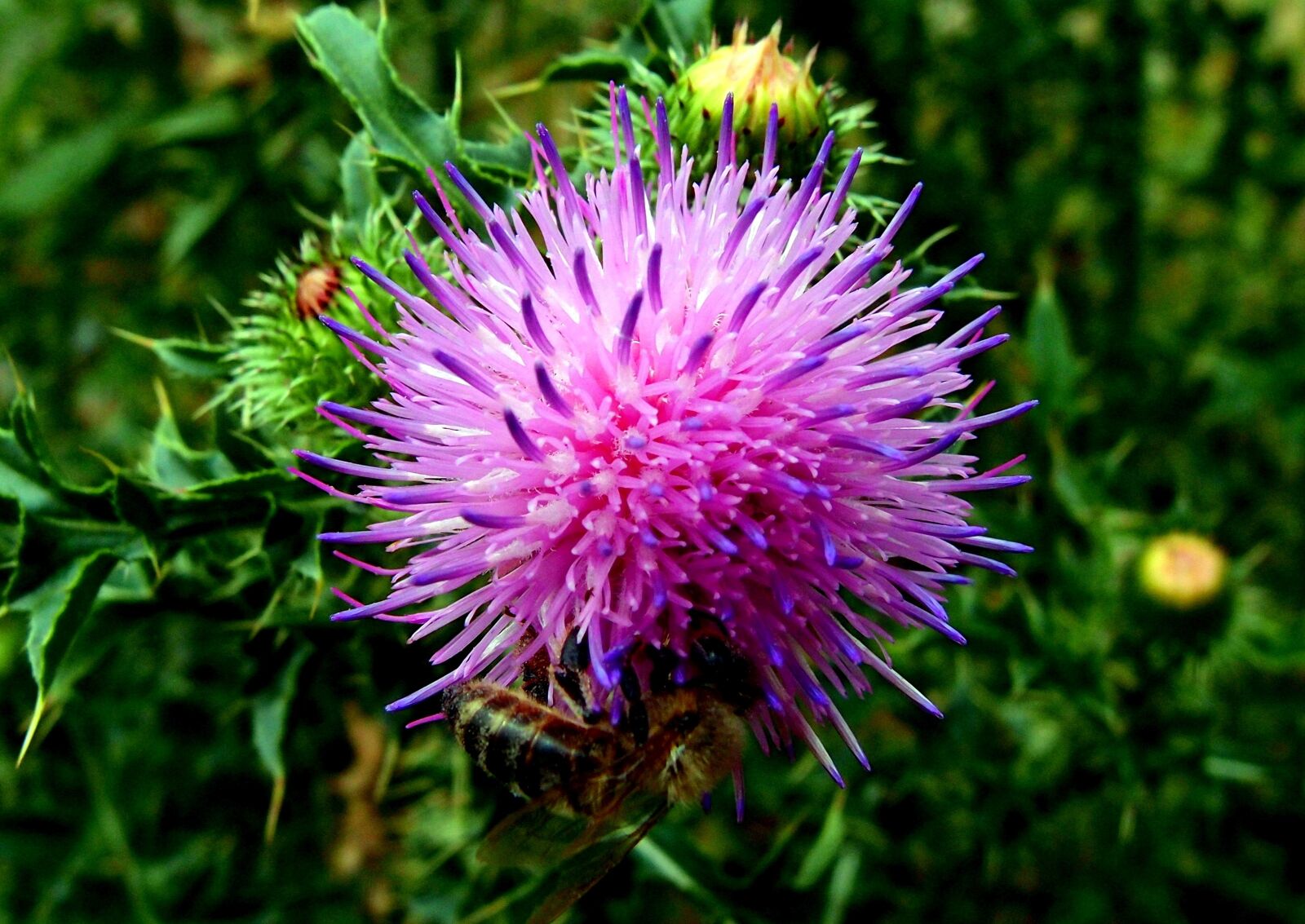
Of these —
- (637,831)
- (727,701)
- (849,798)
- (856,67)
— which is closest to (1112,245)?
(856,67)

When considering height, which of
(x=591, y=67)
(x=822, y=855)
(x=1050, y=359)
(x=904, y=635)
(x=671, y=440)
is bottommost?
(x=822, y=855)

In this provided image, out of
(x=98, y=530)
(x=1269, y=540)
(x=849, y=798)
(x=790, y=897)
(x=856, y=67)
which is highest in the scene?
(x=98, y=530)

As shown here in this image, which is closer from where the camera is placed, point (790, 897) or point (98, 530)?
point (98, 530)

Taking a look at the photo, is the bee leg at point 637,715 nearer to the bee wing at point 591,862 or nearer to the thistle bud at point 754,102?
the bee wing at point 591,862

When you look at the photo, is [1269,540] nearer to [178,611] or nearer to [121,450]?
[178,611]

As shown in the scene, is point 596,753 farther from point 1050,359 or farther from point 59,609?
point 1050,359

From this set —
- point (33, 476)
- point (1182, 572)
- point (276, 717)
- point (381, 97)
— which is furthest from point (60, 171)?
point (1182, 572)
